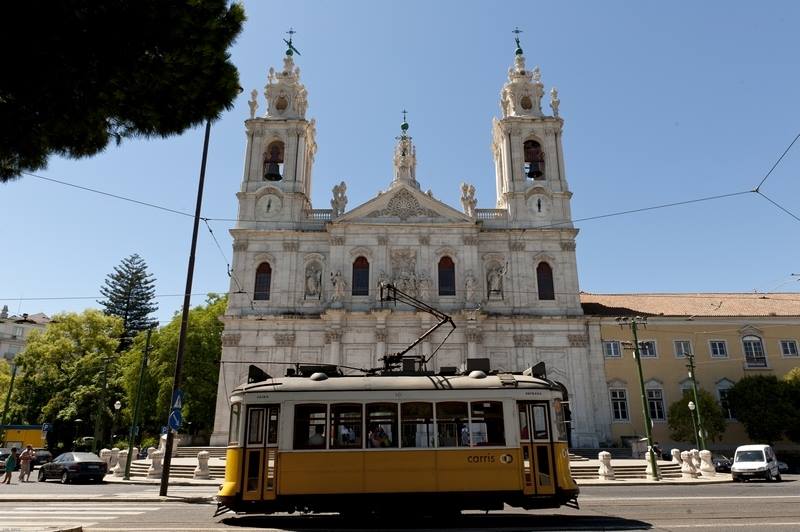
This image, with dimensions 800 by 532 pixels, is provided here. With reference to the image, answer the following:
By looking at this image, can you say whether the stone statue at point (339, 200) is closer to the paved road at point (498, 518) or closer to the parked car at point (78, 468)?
the parked car at point (78, 468)

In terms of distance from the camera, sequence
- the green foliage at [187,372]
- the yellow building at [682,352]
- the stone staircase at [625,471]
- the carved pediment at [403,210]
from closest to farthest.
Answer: the stone staircase at [625,471], the yellow building at [682,352], the carved pediment at [403,210], the green foliage at [187,372]

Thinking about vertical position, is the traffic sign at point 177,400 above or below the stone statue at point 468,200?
below

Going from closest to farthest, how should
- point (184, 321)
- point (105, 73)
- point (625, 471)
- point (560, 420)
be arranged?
point (105, 73), point (560, 420), point (184, 321), point (625, 471)

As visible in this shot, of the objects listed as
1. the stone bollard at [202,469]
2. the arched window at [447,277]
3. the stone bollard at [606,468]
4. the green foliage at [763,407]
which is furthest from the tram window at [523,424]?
the green foliage at [763,407]

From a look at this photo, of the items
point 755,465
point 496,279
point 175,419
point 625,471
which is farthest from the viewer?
point 496,279

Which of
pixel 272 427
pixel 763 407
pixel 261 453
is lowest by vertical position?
pixel 261 453

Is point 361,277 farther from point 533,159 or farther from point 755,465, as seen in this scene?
point 755,465

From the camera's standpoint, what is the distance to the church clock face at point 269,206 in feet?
117

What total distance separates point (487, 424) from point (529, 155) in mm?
30302

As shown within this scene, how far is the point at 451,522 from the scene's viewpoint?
1001 cm

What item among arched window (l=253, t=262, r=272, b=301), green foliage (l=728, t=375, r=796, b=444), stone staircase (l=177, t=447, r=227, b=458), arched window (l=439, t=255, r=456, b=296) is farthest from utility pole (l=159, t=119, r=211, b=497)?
green foliage (l=728, t=375, r=796, b=444)

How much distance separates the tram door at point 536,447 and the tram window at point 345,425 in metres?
3.14

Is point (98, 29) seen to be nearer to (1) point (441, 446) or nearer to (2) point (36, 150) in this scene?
(2) point (36, 150)

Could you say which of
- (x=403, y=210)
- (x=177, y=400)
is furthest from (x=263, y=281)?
(x=177, y=400)
